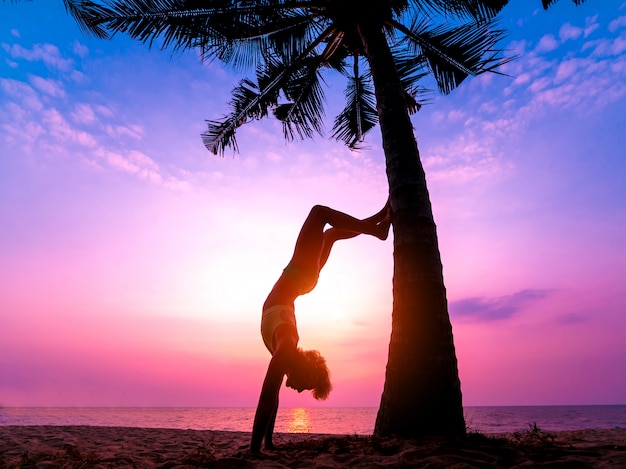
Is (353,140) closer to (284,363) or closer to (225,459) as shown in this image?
(284,363)

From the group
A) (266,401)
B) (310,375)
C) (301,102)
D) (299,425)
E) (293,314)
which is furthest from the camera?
(299,425)

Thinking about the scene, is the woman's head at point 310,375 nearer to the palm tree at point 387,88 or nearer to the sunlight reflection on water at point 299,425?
the palm tree at point 387,88

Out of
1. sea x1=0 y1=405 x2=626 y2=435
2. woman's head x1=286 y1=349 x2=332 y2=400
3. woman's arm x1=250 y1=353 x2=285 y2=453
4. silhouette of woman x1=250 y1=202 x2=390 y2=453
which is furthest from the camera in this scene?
sea x1=0 y1=405 x2=626 y2=435

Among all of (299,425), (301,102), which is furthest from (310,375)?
(299,425)

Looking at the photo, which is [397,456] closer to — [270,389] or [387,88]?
[270,389]

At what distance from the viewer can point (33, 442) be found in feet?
18.5

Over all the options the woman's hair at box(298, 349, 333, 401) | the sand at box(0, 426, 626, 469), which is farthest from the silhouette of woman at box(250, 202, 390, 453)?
the sand at box(0, 426, 626, 469)

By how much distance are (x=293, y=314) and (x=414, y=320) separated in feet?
4.35

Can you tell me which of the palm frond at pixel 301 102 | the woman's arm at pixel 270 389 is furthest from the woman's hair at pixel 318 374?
the palm frond at pixel 301 102

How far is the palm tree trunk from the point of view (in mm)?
3701

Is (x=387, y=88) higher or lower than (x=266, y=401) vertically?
higher

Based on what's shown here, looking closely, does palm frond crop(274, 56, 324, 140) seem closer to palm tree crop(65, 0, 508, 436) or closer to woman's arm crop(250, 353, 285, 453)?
palm tree crop(65, 0, 508, 436)

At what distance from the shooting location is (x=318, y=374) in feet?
13.0

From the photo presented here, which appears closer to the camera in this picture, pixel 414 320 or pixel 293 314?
pixel 414 320
